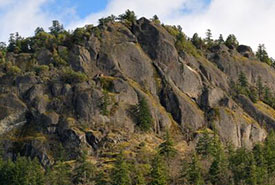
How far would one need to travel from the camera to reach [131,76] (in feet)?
456

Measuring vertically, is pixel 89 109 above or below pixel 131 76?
below

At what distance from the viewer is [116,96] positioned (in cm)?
12962

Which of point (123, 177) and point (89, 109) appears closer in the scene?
point (123, 177)

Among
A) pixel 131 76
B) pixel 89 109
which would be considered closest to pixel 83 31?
pixel 131 76

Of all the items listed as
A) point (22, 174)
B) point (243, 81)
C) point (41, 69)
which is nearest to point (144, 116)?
point (41, 69)

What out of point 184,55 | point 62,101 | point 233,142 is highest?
point 184,55

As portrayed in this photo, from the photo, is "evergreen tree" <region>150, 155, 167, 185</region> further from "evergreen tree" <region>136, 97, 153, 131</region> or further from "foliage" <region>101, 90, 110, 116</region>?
"foliage" <region>101, 90, 110, 116</region>

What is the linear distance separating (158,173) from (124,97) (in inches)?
1248

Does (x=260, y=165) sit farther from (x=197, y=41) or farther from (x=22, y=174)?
(x=197, y=41)

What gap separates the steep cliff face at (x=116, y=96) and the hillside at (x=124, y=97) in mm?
224

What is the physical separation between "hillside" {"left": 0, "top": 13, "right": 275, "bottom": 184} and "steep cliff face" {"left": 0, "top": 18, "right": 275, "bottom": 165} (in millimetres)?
224

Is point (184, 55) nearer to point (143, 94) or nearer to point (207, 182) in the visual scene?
point (143, 94)

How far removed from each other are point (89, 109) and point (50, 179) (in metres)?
25.5

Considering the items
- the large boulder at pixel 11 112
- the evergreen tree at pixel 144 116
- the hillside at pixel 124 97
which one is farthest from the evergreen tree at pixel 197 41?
the large boulder at pixel 11 112
